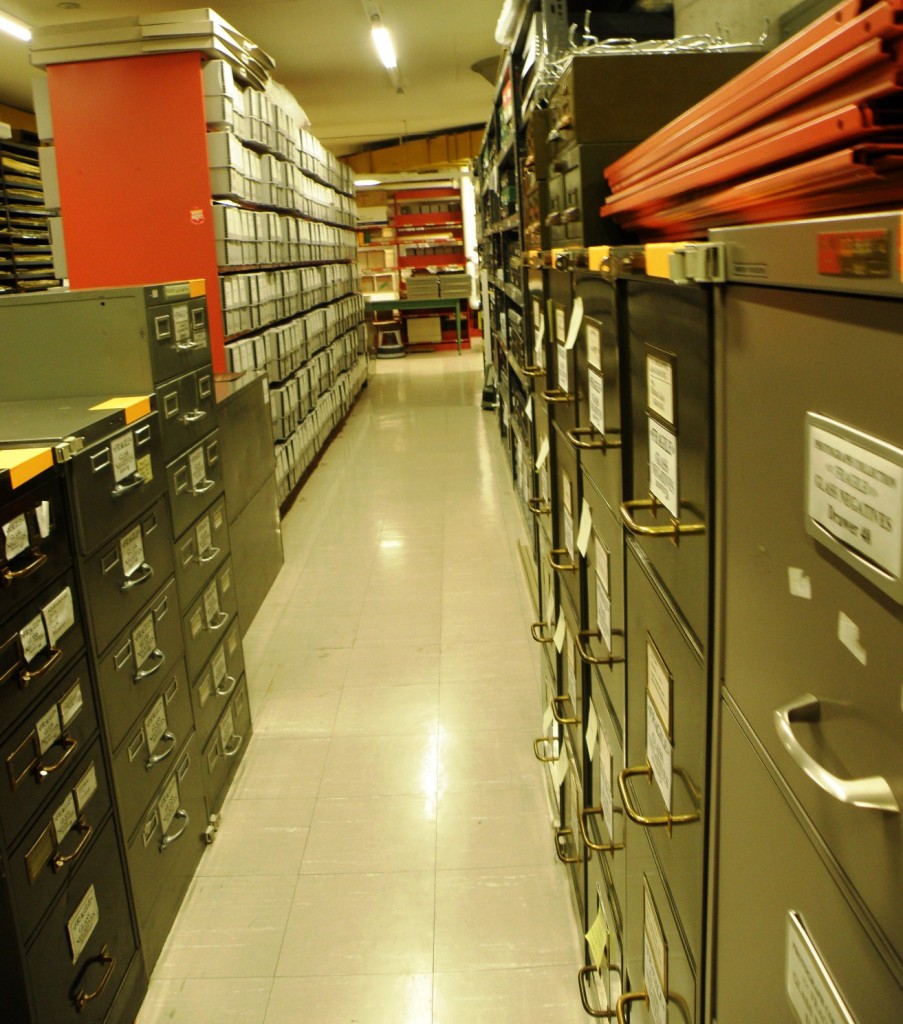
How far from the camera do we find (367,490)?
639 centimetres

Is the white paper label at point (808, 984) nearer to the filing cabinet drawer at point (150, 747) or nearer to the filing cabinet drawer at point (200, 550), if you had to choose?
the filing cabinet drawer at point (150, 747)

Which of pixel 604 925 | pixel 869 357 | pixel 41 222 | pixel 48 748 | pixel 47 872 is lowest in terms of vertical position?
pixel 604 925

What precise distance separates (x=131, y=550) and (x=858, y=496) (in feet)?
6.16

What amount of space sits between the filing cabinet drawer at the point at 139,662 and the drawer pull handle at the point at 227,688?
39 cm

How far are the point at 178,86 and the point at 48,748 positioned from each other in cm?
373

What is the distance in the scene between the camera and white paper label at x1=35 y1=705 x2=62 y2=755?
63.2 inches

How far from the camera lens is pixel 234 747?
2.95 m

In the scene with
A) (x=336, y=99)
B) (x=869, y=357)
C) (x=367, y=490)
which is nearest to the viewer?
(x=869, y=357)

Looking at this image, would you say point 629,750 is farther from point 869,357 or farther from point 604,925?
point 869,357

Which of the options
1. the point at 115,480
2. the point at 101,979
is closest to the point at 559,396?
the point at 115,480

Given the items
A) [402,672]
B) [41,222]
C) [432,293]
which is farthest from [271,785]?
[432,293]

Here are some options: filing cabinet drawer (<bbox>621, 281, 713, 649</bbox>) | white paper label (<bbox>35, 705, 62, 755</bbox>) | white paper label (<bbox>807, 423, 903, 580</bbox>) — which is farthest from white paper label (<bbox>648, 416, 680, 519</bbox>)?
white paper label (<bbox>35, 705, 62, 755</bbox>)

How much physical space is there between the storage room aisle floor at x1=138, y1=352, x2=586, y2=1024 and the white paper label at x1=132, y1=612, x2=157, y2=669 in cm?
73

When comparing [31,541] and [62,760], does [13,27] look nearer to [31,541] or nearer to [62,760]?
[31,541]
